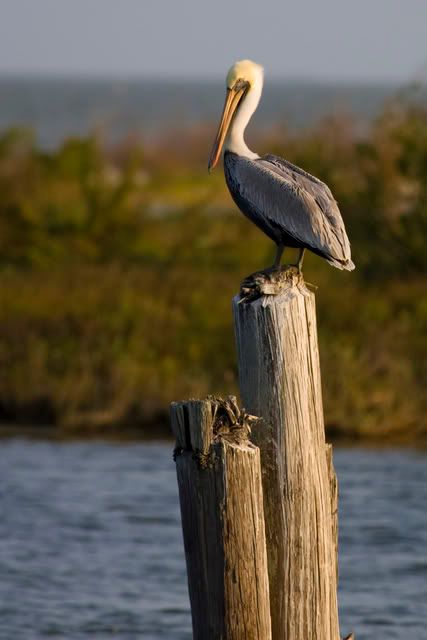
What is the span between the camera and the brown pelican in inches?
234

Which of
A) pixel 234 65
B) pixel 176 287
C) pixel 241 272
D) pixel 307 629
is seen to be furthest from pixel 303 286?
pixel 241 272

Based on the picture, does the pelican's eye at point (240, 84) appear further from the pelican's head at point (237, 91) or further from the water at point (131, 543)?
the water at point (131, 543)

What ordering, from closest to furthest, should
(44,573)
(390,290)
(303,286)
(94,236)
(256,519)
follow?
(256,519) < (303,286) < (44,573) < (390,290) < (94,236)

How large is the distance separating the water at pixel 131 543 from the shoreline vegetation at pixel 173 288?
493mm

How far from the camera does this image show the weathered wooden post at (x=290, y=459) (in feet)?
17.2

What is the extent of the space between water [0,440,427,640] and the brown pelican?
10.5 ft

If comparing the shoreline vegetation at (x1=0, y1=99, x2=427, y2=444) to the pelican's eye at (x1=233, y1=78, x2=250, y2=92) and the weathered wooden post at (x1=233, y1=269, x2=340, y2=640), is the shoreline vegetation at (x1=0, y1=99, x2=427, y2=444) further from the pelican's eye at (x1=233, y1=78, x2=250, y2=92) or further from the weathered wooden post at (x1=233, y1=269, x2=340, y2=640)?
the weathered wooden post at (x1=233, y1=269, x2=340, y2=640)

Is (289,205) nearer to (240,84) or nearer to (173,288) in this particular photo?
(240,84)

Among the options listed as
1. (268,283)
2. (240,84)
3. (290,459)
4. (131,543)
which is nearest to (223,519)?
(290,459)

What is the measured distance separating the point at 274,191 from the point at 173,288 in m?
8.88

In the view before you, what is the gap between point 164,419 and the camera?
530 inches

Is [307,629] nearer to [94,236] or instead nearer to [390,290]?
[390,290]

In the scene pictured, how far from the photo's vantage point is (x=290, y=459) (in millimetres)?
5250

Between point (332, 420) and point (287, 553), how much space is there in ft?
25.7
